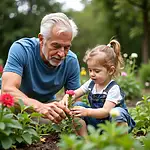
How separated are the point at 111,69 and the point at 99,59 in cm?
16

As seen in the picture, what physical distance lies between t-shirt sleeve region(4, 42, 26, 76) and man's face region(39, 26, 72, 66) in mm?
244

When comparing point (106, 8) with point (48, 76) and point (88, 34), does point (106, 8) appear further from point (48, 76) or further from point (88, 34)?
point (48, 76)

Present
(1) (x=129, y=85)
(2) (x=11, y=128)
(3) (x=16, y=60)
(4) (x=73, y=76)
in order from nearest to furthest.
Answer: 1. (2) (x=11, y=128)
2. (3) (x=16, y=60)
3. (4) (x=73, y=76)
4. (1) (x=129, y=85)

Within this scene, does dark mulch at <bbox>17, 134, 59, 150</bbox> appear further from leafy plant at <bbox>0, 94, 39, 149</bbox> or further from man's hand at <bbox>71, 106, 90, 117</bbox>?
man's hand at <bbox>71, 106, 90, 117</bbox>

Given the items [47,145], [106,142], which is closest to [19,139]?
[47,145]

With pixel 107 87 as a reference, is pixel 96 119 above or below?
below

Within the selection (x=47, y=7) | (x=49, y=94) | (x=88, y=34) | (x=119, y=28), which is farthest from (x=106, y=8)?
(x=49, y=94)

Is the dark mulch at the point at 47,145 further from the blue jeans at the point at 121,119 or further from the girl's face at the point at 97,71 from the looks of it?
the girl's face at the point at 97,71

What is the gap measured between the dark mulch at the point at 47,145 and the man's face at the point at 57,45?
2.15ft

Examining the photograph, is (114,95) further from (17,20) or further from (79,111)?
(17,20)

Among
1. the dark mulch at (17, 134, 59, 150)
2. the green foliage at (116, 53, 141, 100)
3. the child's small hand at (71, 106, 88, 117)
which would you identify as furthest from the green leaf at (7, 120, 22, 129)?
the green foliage at (116, 53, 141, 100)

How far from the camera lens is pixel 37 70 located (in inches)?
145

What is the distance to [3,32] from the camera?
1046 inches

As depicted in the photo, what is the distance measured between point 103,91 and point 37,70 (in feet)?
2.43
